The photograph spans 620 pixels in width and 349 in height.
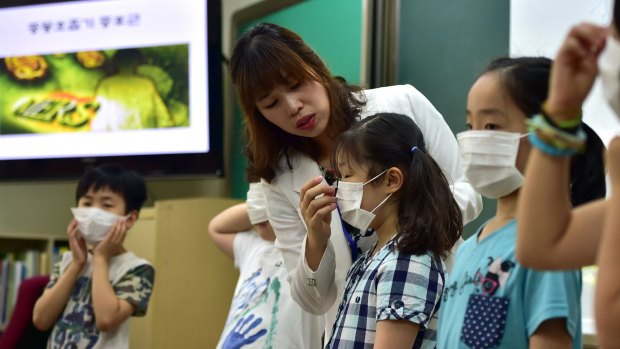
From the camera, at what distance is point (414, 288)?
1.45m

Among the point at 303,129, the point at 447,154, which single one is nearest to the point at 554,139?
the point at 447,154

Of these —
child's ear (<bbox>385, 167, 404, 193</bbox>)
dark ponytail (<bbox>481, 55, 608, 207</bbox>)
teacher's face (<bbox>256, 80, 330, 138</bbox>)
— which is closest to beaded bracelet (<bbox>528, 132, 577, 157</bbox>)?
dark ponytail (<bbox>481, 55, 608, 207</bbox>)

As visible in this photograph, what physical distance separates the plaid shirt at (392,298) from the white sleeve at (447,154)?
238 millimetres

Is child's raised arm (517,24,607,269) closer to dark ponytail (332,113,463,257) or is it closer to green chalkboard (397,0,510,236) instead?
dark ponytail (332,113,463,257)

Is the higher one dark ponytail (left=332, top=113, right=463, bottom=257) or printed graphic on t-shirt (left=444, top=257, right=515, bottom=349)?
dark ponytail (left=332, top=113, right=463, bottom=257)

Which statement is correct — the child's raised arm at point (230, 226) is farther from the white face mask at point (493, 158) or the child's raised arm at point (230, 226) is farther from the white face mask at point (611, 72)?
the white face mask at point (611, 72)

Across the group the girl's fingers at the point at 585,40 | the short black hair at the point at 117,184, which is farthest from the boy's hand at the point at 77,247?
the girl's fingers at the point at 585,40

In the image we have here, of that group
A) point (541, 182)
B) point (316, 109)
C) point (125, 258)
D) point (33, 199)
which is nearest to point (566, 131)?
point (541, 182)

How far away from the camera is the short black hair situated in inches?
109

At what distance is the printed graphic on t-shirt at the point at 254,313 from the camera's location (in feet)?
7.13

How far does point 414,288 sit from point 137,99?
8.51 feet

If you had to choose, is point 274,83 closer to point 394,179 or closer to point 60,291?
point 394,179

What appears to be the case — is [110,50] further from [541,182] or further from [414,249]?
[541,182]

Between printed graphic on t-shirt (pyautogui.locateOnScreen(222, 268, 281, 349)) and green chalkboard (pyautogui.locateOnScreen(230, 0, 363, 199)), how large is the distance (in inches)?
34.5
